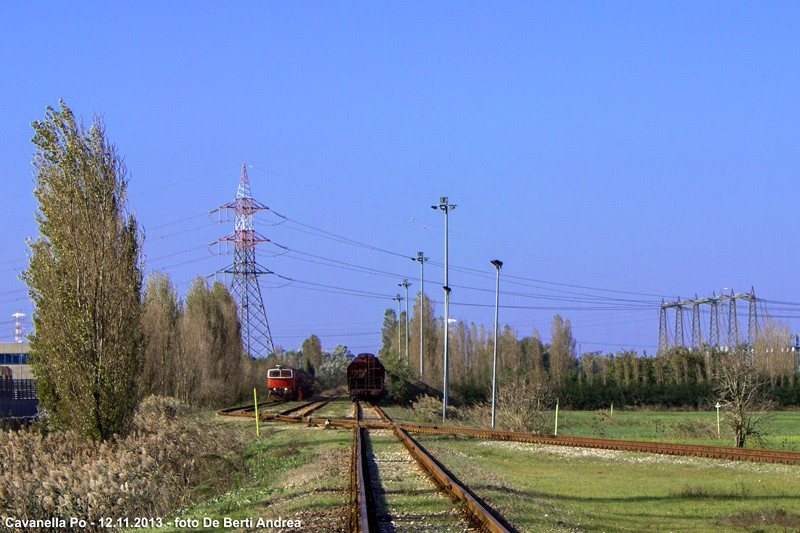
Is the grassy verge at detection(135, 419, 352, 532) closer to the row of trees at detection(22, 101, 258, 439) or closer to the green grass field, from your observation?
the green grass field

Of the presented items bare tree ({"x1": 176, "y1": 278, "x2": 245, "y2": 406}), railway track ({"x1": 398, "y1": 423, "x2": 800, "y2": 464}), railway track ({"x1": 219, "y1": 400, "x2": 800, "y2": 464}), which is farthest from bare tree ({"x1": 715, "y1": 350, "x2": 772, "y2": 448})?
bare tree ({"x1": 176, "y1": 278, "x2": 245, "y2": 406})

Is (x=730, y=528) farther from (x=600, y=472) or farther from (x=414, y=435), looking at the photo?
(x=414, y=435)

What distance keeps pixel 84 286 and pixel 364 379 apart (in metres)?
40.1

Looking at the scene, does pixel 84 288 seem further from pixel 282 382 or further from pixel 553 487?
pixel 282 382

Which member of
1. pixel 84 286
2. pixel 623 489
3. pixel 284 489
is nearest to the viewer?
pixel 284 489

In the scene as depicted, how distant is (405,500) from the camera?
14.2 m

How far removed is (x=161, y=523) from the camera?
44.3 feet

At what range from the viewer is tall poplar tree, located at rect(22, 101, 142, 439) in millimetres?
21766

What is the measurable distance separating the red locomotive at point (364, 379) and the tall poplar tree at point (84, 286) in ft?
126

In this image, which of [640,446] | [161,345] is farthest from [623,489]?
[161,345]

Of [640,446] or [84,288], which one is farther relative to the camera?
[640,446]

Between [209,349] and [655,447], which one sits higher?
[209,349]

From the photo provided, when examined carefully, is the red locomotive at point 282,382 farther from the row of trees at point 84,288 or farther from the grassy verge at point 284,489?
the row of trees at point 84,288

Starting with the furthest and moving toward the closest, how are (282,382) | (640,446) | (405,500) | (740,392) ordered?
(282,382) < (740,392) < (640,446) < (405,500)
